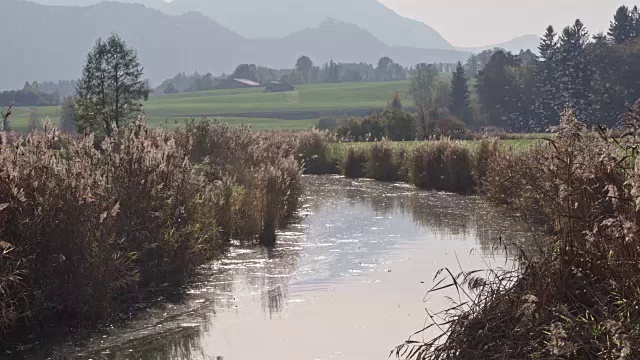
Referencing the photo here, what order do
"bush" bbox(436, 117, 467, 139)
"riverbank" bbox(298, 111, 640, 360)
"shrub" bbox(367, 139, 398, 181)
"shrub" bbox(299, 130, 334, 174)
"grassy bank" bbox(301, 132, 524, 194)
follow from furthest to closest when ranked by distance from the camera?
"bush" bbox(436, 117, 467, 139) < "shrub" bbox(299, 130, 334, 174) < "shrub" bbox(367, 139, 398, 181) < "grassy bank" bbox(301, 132, 524, 194) < "riverbank" bbox(298, 111, 640, 360)

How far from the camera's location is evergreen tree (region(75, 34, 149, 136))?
111 feet

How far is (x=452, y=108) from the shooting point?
100 metres

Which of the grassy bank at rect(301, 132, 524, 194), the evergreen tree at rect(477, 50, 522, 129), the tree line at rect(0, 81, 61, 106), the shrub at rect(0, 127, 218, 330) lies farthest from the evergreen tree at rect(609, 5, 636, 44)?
the tree line at rect(0, 81, 61, 106)

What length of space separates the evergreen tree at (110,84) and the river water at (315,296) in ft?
52.5

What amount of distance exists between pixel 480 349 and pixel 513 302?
27.0 inches

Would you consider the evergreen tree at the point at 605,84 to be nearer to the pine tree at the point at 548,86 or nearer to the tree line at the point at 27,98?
the pine tree at the point at 548,86

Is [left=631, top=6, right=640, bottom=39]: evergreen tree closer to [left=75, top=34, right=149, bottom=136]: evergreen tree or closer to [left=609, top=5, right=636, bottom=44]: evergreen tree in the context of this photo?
[left=609, top=5, right=636, bottom=44]: evergreen tree

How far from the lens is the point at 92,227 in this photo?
32.0 feet

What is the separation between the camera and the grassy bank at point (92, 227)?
9383mm

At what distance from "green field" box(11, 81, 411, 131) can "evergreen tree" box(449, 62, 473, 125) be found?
99.7 feet

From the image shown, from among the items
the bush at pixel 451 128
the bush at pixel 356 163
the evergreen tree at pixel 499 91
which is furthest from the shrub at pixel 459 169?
the evergreen tree at pixel 499 91

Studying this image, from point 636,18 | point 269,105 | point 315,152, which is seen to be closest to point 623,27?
point 636,18

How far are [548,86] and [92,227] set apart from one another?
73.4m

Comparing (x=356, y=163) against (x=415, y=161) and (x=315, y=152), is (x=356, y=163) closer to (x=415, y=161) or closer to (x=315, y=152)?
(x=315, y=152)
